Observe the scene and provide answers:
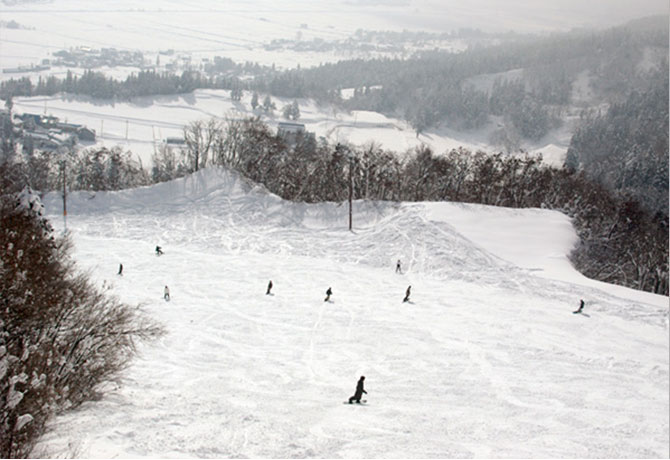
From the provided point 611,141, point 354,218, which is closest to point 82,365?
point 354,218

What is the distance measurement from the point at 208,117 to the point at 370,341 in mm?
120143

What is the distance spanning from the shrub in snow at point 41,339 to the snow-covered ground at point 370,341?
0.79 metres

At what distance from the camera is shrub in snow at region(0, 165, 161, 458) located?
10336 millimetres

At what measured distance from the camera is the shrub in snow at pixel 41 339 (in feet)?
33.9

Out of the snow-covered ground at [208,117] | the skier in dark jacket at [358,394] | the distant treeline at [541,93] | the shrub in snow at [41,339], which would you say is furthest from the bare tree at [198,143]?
the distant treeline at [541,93]

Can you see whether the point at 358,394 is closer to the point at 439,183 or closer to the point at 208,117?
the point at 439,183

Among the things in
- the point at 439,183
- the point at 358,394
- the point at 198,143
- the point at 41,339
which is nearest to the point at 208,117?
the point at 198,143

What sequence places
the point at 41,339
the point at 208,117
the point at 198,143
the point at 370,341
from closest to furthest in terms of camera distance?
the point at 41,339 < the point at 370,341 < the point at 198,143 < the point at 208,117

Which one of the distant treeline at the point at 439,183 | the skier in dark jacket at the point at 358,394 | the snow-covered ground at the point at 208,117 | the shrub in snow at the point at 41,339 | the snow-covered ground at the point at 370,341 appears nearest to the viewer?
the shrub in snow at the point at 41,339

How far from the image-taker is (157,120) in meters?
128

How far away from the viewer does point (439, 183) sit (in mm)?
60219

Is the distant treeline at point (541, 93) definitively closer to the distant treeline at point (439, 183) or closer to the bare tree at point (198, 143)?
the distant treeline at point (439, 183)

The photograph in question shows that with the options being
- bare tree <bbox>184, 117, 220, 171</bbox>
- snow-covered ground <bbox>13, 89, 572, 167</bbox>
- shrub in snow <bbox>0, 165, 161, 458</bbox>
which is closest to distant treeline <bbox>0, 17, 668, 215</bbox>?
snow-covered ground <bbox>13, 89, 572, 167</bbox>

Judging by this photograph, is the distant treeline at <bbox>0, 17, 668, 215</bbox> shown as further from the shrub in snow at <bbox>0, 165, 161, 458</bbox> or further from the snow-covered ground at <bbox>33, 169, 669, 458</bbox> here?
the shrub in snow at <bbox>0, 165, 161, 458</bbox>
